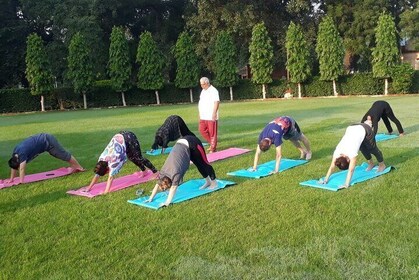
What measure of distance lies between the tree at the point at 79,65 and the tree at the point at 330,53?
17555 millimetres

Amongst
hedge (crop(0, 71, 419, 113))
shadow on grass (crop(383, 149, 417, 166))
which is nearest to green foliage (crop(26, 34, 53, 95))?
hedge (crop(0, 71, 419, 113))

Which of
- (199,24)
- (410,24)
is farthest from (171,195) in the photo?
(410,24)

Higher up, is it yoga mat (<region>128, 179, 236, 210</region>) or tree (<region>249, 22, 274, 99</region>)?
tree (<region>249, 22, 274, 99</region>)

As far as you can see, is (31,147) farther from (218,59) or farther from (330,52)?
(330,52)

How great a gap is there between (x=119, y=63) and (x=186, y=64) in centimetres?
519

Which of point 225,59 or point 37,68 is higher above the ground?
point 37,68

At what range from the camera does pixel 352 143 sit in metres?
6.56

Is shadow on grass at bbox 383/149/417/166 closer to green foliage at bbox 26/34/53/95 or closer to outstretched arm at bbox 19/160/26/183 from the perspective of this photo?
outstretched arm at bbox 19/160/26/183

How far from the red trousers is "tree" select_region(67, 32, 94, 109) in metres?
23.8

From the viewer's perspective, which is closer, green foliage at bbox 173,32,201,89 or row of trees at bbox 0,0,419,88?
green foliage at bbox 173,32,201,89

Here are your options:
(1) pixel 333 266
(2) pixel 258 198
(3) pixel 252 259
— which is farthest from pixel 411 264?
(2) pixel 258 198

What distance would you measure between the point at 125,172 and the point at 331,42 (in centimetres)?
2771

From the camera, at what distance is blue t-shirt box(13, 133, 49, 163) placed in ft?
26.0

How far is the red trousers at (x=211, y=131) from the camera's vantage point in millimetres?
10383
